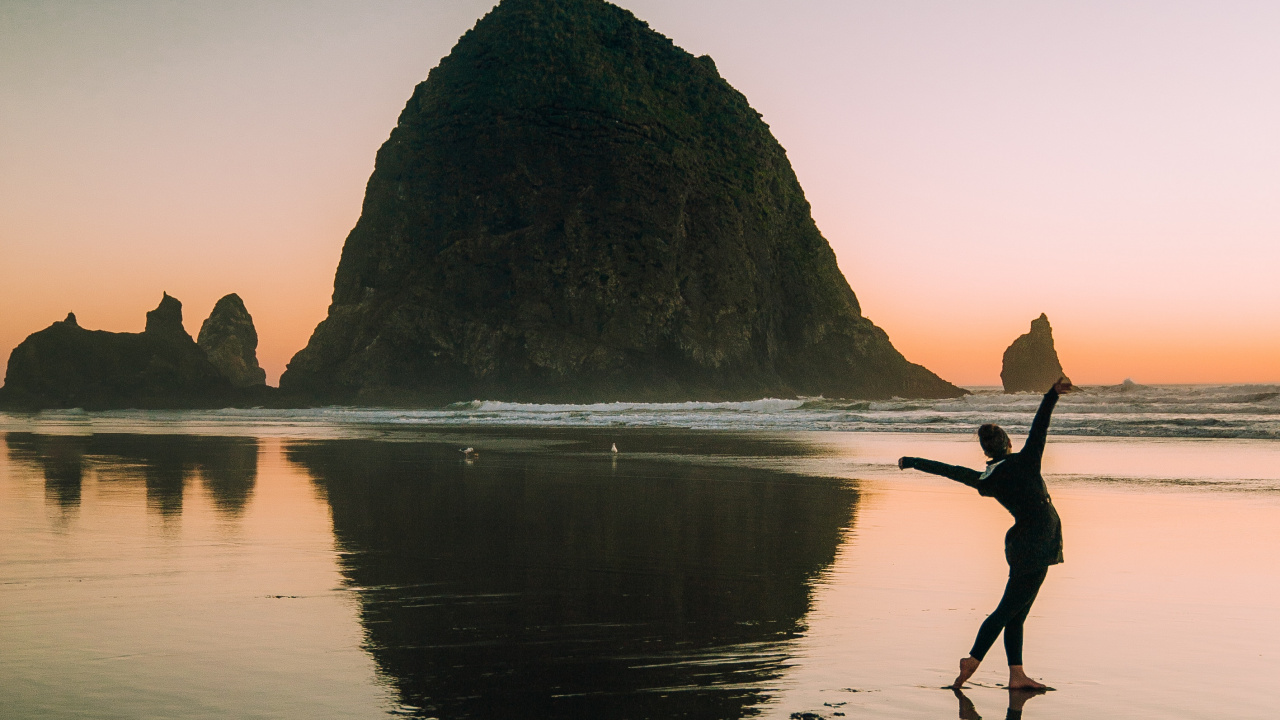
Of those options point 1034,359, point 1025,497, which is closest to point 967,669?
point 1025,497

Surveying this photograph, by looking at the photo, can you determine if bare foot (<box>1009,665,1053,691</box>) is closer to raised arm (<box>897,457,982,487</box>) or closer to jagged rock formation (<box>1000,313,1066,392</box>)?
raised arm (<box>897,457,982,487</box>)

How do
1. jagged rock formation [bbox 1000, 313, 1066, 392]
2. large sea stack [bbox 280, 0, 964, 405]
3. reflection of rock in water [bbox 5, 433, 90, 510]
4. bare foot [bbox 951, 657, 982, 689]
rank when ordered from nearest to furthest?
bare foot [bbox 951, 657, 982, 689] → reflection of rock in water [bbox 5, 433, 90, 510] → large sea stack [bbox 280, 0, 964, 405] → jagged rock formation [bbox 1000, 313, 1066, 392]

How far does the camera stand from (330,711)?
4.54 metres

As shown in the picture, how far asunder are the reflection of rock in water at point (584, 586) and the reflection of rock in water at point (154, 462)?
1995mm

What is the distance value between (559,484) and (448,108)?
86.4 m

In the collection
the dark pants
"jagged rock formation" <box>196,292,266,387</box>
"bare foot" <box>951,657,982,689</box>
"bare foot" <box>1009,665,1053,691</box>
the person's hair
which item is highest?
"jagged rock formation" <box>196,292,266,387</box>

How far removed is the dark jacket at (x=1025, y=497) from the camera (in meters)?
5.10

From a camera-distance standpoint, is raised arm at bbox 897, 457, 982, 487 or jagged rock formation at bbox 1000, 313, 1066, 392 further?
jagged rock formation at bbox 1000, 313, 1066, 392

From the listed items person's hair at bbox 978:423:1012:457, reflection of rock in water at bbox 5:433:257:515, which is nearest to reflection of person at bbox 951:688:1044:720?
person's hair at bbox 978:423:1012:457

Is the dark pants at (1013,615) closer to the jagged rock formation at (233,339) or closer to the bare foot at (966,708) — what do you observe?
the bare foot at (966,708)

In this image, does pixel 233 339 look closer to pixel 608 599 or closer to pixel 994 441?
pixel 608 599

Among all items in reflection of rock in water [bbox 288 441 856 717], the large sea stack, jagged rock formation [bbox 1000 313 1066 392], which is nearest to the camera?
reflection of rock in water [bbox 288 441 856 717]

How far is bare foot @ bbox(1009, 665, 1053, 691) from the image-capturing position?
5.10 meters

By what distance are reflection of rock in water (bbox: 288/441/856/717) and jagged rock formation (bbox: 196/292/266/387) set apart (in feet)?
555
